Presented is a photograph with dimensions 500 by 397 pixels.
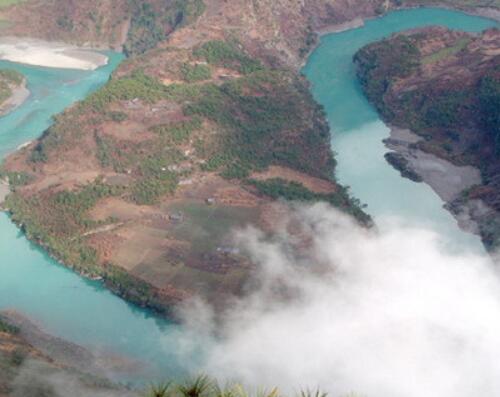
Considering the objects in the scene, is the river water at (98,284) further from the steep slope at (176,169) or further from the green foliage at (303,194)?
the green foliage at (303,194)

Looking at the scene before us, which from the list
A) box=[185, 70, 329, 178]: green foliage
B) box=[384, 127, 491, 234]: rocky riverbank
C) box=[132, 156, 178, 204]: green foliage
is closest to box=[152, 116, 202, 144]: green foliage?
box=[185, 70, 329, 178]: green foliage

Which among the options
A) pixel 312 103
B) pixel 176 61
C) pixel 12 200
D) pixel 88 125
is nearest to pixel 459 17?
pixel 312 103

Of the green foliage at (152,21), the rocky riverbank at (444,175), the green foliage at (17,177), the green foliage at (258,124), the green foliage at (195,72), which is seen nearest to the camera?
the rocky riverbank at (444,175)

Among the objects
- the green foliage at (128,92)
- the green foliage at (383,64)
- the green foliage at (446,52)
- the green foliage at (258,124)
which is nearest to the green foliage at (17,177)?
the green foliage at (128,92)

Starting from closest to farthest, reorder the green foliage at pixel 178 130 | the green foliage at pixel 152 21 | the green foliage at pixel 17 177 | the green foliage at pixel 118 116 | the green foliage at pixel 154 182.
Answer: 1. the green foliage at pixel 154 182
2. the green foliage at pixel 17 177
3. the green foliage at pixel 178 130
4. the green foliage at pixel 118 116
5. the green foliage at pixel 152 21

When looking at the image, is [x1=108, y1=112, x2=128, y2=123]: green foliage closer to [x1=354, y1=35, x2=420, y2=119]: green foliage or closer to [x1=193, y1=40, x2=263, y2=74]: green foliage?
[x1=193, y1=40, x2=263, y2=74]: green foliage

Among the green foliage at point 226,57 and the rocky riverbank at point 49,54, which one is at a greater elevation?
the green foliage at point 226,57
